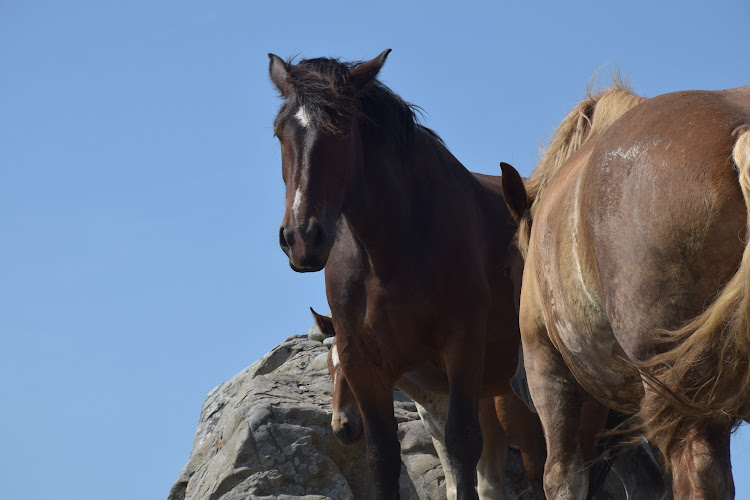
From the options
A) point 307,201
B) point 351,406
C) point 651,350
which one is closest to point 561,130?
point 307,201

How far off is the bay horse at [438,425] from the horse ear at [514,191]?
6.45 feet

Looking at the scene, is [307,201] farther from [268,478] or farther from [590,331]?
[268,478]

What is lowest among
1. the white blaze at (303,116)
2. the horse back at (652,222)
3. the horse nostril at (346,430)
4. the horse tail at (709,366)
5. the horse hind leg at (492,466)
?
the horse tail at (709,366)

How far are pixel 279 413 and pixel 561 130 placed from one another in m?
3.42

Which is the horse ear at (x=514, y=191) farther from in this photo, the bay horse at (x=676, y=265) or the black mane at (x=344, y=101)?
the bay horse at (x=676, y=265)

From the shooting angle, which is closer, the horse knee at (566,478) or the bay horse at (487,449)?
the horse knee at (566,478)

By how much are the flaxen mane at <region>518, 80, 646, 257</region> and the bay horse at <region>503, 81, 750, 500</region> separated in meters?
1.05

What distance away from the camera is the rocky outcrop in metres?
6.66

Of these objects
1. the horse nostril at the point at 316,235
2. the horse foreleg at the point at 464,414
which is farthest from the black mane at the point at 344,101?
the horse foreleg at the point at 464,414

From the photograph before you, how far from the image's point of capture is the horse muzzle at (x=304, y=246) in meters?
4.48

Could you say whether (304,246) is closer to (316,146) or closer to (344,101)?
(316,146)

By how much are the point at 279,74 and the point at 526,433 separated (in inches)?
107

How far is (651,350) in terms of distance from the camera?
8.59ft

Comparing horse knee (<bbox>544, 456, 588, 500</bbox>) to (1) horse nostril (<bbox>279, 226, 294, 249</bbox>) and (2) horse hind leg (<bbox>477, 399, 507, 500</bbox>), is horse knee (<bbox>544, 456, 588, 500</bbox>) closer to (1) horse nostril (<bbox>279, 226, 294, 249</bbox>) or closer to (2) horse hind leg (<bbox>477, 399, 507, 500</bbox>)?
(1) horse nostril (<bbox>279, 226, 294, 249</bbox>)
